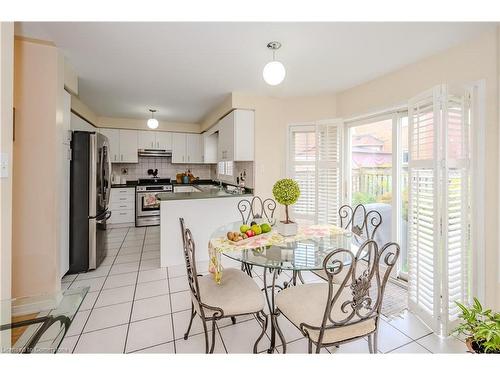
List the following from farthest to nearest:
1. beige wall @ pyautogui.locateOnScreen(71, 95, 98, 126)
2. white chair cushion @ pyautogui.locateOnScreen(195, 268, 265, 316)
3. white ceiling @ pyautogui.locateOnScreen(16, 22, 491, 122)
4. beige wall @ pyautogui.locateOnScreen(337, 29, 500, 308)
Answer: beige wall @ pyautogui.locateOnScreen(71, 95, 98, 126) → white ceiling @ pyautogui.locateOnScreen(16, 22, 491, 122) → beige wall @ pyautogui.locateOnScreen(337, 29, 500, 308) → white chair cushion @ pyautogui.locateOnScreen(195, 268, 265, 316)

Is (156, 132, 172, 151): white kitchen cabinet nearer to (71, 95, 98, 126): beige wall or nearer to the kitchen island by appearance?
(71, 95, 98, 126): beige wall

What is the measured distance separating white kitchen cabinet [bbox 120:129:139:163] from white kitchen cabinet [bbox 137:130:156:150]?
84 mm

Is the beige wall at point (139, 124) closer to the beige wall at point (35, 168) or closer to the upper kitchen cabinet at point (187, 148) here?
the upper kitchen cabinet at point (187, 148)

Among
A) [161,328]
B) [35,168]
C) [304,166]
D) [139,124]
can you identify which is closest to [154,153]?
[139,124]

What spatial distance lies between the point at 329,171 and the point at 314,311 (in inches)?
95.0

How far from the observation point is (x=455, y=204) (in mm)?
1883

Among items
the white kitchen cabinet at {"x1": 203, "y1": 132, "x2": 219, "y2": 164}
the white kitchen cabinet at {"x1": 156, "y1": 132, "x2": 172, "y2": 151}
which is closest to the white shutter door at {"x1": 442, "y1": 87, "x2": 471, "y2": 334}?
the white kitchen cabinet at {"x1": 203, "y1": 132, "x2": 219, "y2": 164}

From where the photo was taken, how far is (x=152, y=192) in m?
5.39

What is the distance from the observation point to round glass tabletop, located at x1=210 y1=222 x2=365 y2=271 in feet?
4.86

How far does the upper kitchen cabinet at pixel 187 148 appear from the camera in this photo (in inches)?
232

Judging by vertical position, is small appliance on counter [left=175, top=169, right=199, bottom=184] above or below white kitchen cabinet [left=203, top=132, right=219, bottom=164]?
below

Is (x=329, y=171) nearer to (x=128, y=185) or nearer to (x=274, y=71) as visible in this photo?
(x=274, y=71)
